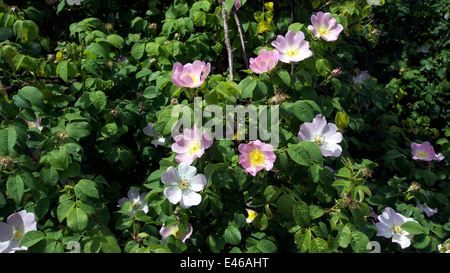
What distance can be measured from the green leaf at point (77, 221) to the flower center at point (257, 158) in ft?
1.79

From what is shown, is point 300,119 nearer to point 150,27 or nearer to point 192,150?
point 192,150

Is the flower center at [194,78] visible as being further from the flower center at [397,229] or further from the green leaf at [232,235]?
the flower center at [397,229]

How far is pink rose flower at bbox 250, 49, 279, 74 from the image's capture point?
1269 millimetres

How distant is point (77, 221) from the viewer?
44.9 inches

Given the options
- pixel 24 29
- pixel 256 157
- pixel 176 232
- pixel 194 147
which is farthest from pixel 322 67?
pixel 24 29

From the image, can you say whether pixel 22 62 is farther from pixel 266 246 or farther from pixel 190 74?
pixel 266 246

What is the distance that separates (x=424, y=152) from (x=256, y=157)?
54.7 inches

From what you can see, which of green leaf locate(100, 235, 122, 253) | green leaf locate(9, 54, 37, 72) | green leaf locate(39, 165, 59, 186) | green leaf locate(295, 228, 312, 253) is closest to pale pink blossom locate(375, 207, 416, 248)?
green leaf locate(295, 228, 312, 253)

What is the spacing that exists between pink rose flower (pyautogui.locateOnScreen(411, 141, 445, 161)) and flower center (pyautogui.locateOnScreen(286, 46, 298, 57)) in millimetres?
1136

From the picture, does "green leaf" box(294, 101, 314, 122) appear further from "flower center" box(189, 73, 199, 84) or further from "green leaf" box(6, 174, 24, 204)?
"green leaf" box(6, 174, 24, 204)

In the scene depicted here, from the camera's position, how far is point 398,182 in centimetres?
172

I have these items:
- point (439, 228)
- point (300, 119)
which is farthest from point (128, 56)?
point (439, 228)

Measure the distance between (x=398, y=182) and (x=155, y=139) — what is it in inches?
44.4
